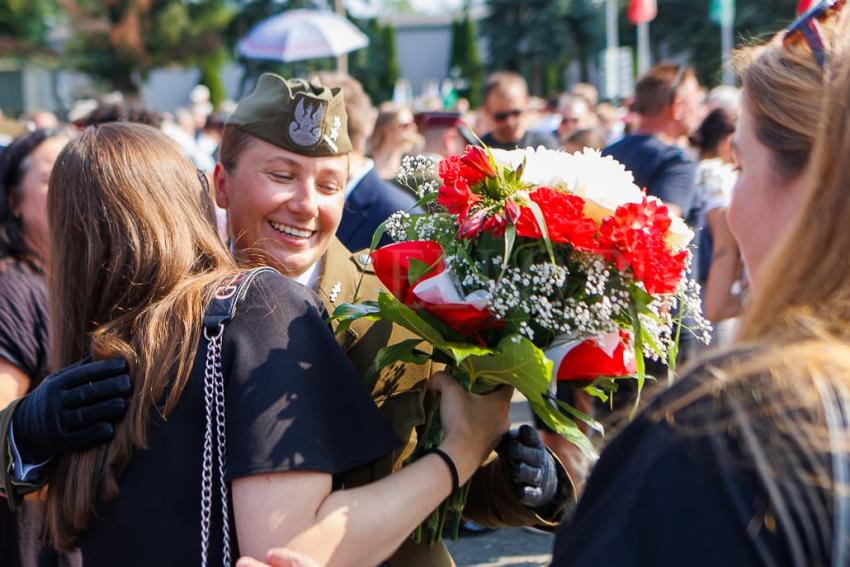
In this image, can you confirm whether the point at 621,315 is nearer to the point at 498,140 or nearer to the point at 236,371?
the point at 236,371

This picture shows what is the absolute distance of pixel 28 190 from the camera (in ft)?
11.9

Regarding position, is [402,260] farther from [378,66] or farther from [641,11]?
[378,66]

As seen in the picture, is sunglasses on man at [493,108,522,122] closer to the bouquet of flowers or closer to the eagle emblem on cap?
the eagle emblem on cap

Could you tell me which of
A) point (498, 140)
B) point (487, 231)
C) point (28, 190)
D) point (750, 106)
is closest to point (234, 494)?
point (487, 231)

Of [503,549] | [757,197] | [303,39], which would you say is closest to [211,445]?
[757,197]

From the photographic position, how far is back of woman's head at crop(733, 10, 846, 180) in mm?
1312

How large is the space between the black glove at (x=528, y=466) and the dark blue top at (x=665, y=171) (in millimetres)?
3407

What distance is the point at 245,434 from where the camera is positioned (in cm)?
170

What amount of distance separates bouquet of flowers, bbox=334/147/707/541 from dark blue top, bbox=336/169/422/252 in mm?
2605

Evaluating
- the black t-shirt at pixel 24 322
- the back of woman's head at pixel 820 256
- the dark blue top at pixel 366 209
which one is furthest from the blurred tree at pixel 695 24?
the back of woman's head at pixel 820 256

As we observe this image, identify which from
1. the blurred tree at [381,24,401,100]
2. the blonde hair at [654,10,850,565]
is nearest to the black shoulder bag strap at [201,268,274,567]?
the blonde hair at [654,10,850,565]

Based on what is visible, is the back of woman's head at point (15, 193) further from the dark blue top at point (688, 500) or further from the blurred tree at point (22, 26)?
the blurred tree at point (22, 26)

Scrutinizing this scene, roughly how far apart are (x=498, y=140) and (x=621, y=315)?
5.89 m

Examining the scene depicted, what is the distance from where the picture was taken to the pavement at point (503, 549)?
198 inches
